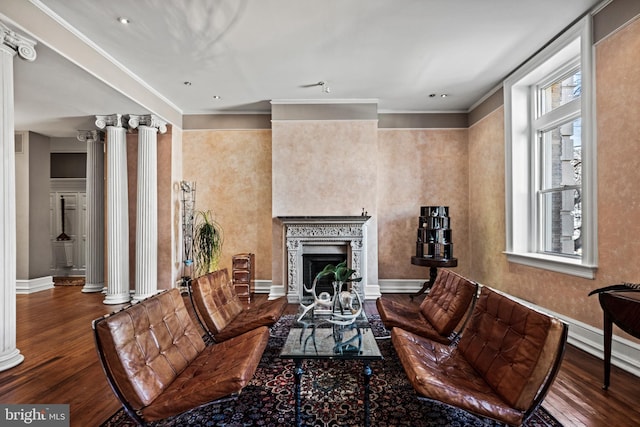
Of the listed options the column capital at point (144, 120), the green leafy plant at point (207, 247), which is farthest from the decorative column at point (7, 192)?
the green leafy plant at point (207, 247)

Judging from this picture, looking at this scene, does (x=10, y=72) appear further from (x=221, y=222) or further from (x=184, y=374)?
(x=221, y=222)

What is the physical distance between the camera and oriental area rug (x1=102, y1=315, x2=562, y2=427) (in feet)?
7.09

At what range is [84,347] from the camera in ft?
11.5

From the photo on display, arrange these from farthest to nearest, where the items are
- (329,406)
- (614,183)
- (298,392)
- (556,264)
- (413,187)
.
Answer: (413,187)
(556,264)
(614,183)
(329,406)
(298,392)

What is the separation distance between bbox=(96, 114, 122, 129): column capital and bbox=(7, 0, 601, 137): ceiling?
0.20 m

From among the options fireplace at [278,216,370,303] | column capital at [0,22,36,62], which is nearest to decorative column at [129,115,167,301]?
fireplace at [278,216,370,303]

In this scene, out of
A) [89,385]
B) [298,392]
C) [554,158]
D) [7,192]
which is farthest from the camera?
[554,158]

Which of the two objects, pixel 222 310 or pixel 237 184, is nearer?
pixel 222 310

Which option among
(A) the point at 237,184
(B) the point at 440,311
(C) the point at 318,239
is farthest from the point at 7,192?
(B) the point at 440,311

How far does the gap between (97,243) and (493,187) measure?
6922 mm

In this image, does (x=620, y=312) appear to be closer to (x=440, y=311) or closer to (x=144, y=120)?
(x=440, y=311)

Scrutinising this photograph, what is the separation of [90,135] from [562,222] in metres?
7.69

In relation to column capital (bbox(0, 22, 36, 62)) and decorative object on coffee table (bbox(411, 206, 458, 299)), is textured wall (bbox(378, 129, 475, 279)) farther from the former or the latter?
column capital (bbox(0, 22, 36, 62))

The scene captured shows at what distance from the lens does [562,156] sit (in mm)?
4168
